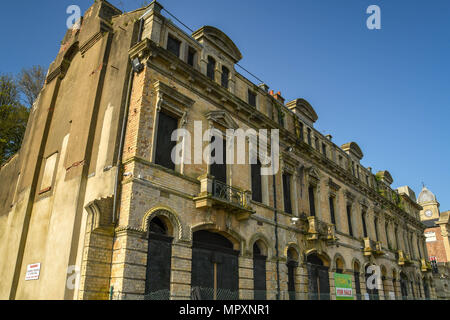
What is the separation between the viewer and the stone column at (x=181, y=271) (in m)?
11.7

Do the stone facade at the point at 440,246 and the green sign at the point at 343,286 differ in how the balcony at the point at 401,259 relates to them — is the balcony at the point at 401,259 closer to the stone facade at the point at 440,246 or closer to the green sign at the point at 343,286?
the green sign at the point at 343,286

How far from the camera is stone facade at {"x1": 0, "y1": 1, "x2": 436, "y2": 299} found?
11.5 metres

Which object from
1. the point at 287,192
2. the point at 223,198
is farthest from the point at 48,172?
the point at 287,192

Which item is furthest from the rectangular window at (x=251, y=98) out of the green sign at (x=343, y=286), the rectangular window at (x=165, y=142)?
the green sign at (x=343, y=286)

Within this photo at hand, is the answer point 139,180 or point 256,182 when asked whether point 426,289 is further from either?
point 139,180

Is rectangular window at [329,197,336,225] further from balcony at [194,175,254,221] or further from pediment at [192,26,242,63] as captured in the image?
pediment at [192,26,242,63]

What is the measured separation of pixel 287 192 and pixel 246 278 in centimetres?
662

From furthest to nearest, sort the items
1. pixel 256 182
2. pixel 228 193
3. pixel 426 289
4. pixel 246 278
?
pixel 426 289 → pixel 256 182 → pixel 228 193 → pixel 246 278

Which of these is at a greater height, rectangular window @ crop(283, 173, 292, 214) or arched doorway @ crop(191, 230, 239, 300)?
rectangular window @ crop(283, 173, 292, 214)

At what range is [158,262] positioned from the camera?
1156 centimetres

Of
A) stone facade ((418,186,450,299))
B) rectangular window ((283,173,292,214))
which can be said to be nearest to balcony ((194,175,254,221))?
rectangular window ((283,173,292,214))

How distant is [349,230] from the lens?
2484 centimetres

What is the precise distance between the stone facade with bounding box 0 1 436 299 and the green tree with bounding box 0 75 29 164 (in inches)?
165
